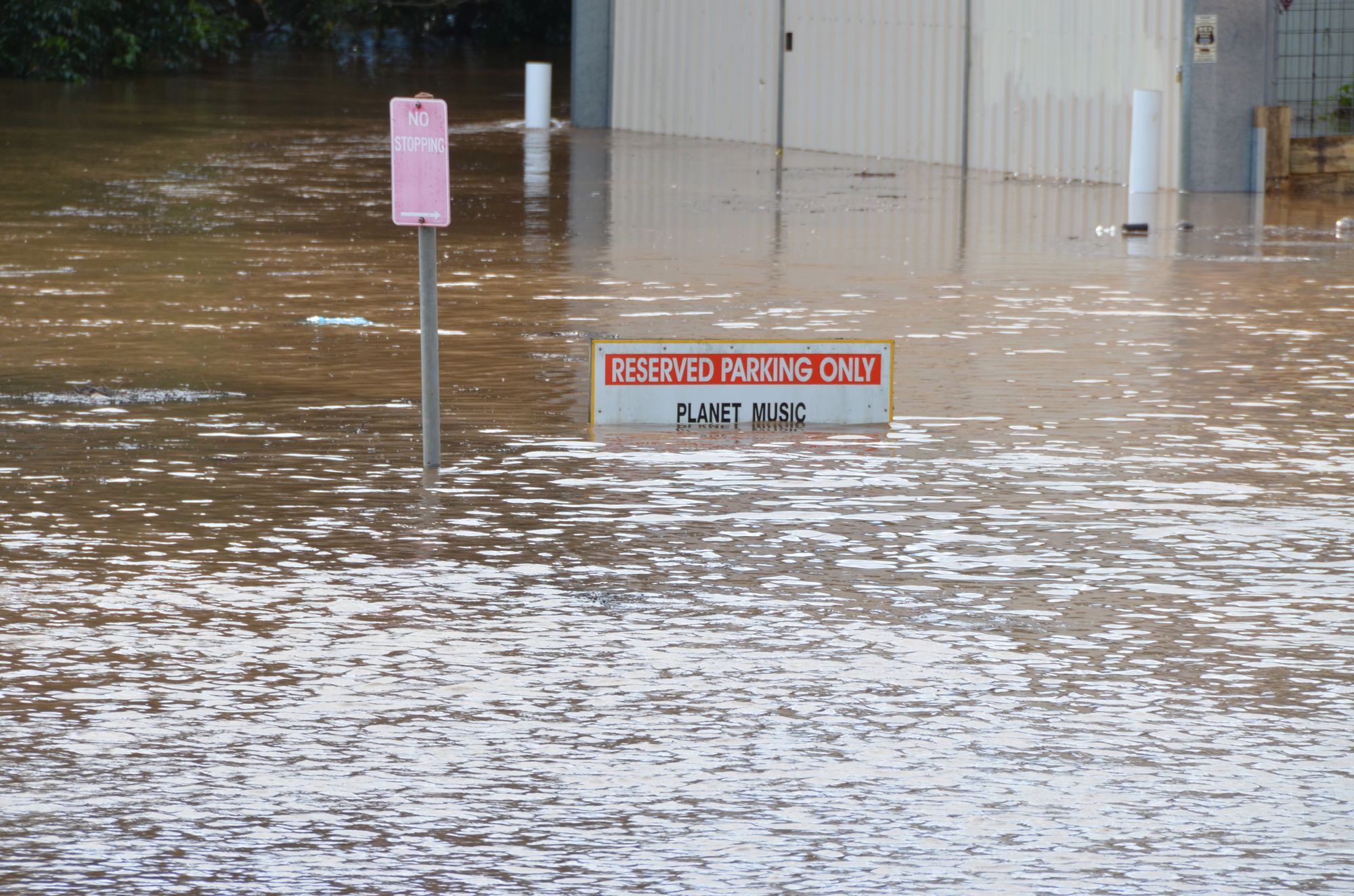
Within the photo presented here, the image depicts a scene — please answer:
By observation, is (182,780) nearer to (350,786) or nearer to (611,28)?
(350,786)

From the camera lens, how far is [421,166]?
31.7 feet

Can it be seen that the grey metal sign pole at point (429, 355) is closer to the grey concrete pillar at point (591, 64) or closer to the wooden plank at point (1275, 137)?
the wooden plank at point (1275, 137)

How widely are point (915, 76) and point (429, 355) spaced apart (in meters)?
18.2

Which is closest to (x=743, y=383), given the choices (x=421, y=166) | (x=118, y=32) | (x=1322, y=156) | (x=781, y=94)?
(x=421, y=166)

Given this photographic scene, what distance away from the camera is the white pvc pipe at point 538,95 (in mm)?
32188

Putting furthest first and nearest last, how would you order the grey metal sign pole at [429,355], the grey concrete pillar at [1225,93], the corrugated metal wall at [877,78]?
1. the corrugated metal wall at [877,78]
2. the grey concrete pillar at [1225,93]
3. the grey metal sign pole at [429,355]

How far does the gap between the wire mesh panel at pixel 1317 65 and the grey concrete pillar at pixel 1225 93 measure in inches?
14.0

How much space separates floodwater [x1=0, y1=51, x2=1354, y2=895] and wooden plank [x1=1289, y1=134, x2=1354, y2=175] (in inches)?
296

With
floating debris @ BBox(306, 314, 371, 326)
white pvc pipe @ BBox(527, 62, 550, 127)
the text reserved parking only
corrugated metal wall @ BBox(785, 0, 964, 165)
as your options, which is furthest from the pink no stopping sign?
white pvc pipe @ BBox(527, 62, 550, 127)

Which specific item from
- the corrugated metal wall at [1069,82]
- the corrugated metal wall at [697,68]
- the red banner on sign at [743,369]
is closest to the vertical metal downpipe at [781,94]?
the corrugated metal wall at [697,68]

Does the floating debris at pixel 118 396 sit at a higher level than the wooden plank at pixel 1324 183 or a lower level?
lower

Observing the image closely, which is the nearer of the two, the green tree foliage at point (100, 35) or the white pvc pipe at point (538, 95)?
the white pvc pipe at point (538, 95)

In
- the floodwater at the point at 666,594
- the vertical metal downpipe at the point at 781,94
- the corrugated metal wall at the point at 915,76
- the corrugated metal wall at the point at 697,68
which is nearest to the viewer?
the floodwater at the point at 666,594

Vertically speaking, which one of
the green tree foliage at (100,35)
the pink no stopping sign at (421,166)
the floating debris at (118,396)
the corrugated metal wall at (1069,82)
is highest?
the green tree foliage at (100,35)
